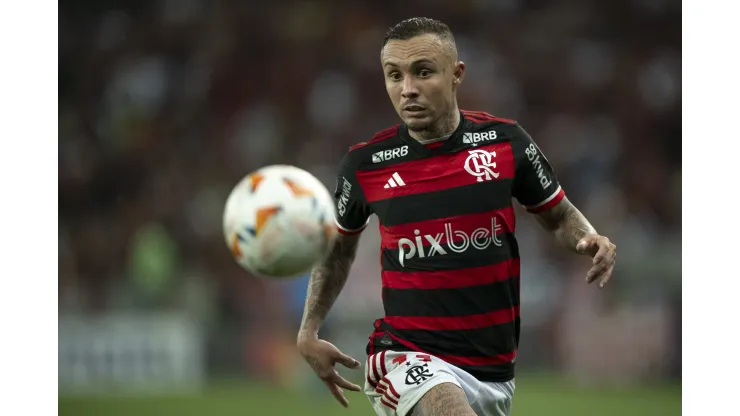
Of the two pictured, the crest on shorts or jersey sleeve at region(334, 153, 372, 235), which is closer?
the crest on shorts

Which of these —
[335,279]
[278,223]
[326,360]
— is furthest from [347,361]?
[278,223]

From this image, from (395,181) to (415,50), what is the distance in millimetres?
635

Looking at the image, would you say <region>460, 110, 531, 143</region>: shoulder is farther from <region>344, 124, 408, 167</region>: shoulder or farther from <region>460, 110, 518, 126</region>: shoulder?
<region>344, 124, 408, 167</region>: shoulder

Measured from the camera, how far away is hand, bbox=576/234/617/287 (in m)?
3.92

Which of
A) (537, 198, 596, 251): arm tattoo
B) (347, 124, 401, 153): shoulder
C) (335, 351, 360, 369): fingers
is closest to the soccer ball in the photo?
(347, 124, 401, 153): shoulder

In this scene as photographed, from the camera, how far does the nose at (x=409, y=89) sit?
425 centimetres

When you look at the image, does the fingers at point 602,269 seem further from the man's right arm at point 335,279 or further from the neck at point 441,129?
the man's right arm at point 335,279

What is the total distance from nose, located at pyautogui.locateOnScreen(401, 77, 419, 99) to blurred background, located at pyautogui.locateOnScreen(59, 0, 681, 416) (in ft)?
19.6

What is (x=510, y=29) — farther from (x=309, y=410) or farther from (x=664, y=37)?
(x=309, y=410)

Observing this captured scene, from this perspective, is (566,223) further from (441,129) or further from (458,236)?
(441,129)

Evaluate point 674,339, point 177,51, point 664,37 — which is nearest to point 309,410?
point 674,339

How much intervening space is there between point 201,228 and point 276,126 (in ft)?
6.56

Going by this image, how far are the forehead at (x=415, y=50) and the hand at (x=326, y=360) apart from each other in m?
1.41

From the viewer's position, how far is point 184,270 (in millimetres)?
12664
